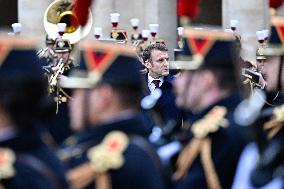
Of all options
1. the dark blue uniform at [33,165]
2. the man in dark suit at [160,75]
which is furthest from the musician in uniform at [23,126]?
the man in dark suit at [160,75]

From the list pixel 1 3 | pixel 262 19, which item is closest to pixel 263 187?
pixel 262 19

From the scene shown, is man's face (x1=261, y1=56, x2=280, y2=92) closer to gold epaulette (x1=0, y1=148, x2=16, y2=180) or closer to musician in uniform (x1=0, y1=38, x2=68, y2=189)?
musician in uniform (x1=0, y1=38, x2=68, y2=189)

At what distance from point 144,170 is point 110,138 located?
7.8 inches

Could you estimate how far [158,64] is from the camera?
951 cm

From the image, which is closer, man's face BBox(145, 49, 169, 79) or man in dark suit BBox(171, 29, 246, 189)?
man in dark suit BBox(171, 29, 246, 189)

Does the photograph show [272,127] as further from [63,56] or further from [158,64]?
[63,56]

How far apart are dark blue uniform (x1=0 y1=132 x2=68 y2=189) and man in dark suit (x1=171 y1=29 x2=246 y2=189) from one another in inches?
37.8

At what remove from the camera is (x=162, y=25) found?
2020 cm

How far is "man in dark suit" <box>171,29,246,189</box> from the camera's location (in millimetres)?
4340

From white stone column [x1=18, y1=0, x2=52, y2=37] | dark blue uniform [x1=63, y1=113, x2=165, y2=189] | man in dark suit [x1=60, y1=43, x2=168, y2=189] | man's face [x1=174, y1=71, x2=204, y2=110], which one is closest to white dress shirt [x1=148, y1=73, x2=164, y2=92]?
man's face [x1=174, y1=71, x2=204, y2=110]

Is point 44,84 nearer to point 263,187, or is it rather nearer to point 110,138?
point 110,138

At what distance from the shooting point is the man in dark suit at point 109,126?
3748mm

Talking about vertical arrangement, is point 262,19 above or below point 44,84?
below

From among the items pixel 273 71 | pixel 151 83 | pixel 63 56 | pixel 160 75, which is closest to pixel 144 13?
pixel 63 56
